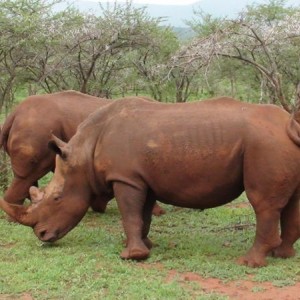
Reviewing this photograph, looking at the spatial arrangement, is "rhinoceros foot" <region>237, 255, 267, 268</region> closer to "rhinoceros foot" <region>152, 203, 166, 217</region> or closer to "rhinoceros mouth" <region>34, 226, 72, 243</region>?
"rhinoceros mouth" <region>34, 226, 72, 243</region>

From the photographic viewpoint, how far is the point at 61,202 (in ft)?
24.2

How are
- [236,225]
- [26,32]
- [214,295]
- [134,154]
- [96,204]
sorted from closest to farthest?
[214,295] < [134,154] < [236,225] < [96,204] < [26,32]

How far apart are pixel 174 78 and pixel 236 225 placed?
11.8 m

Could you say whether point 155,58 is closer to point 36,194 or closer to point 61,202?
point 36,194

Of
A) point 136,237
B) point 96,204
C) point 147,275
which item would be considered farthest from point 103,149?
point 96,204

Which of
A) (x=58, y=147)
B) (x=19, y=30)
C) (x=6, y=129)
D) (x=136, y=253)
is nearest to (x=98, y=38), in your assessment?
(x=19, y=30)

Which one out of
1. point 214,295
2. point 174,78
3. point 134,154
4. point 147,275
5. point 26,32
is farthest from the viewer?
point 174,78

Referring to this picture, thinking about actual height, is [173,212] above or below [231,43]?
below

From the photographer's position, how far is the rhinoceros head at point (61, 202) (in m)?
7.37

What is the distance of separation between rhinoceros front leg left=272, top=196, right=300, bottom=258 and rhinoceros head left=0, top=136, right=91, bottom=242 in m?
2.21

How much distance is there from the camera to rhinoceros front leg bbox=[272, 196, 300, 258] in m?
7.11

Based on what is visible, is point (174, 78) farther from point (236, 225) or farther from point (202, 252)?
point (202, 252)

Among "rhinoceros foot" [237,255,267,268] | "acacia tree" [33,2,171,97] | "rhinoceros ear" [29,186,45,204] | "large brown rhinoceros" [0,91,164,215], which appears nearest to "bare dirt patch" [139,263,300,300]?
"rhinoceros foot" [237,255,267,268]

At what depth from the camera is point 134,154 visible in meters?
7.04
